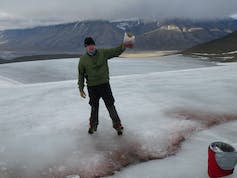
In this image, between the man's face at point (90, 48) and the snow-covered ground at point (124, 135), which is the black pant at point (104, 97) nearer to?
the snow-covered ground at point (124, 135)

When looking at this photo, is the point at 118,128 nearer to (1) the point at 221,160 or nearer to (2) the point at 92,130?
(2) the point at 92,130

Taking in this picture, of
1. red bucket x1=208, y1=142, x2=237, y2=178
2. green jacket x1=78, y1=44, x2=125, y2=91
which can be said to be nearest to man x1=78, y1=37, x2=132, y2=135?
green jacket x1=78, y1=44, x2=125, y2=91

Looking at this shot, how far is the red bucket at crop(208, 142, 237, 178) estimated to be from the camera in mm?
5371

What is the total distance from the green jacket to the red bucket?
2.78 m

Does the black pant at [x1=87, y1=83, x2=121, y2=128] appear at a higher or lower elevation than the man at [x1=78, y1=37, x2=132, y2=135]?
lower

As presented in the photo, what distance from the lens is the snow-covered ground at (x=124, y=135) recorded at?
6.43 meters

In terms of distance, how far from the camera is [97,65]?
7227mm

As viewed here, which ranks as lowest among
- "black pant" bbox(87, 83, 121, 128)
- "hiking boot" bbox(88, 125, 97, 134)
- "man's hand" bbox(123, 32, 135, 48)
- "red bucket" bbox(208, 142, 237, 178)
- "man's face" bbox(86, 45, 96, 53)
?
"hiking boot" bbox(88, 125, 97, 134)

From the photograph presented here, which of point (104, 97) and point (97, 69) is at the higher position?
point (97, 69)

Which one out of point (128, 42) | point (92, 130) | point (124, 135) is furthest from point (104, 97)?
point (128, 42)

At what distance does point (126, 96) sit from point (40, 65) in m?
22.9

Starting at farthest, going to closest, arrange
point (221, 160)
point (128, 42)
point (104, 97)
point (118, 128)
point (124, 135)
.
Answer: point (124, 135), point (118, 128), point (104, 97), point (128, 42), point (221, 160)

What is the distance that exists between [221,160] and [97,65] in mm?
3182

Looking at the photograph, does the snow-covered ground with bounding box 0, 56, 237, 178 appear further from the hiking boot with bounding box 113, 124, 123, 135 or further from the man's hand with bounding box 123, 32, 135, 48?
the man's hand with bounding box 123, 32, 135, 48
